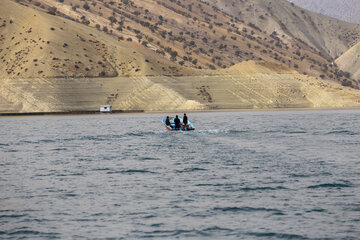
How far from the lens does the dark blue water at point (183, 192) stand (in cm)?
2119

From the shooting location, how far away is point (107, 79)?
471 ft

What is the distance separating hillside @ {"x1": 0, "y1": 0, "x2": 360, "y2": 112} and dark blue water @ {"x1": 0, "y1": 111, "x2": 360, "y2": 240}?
84.6 metres

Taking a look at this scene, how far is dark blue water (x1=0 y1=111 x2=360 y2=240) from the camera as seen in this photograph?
21.2 metres

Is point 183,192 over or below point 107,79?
below

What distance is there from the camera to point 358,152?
44812 millimetres

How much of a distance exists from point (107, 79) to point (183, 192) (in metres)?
117

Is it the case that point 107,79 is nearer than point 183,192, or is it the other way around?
point 183,192

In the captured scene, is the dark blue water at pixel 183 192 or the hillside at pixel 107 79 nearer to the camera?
the dark blue water at pixel 183 192

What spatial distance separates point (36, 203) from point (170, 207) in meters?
5.67

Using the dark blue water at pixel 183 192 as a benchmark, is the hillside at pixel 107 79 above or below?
above

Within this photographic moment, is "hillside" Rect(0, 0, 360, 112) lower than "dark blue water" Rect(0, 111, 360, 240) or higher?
higher

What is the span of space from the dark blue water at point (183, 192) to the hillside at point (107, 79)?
278 ft

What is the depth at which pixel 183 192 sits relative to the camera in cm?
2803

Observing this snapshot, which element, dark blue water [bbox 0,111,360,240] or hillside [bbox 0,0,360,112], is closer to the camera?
dark blue water [bbox 0,111,360,240]
